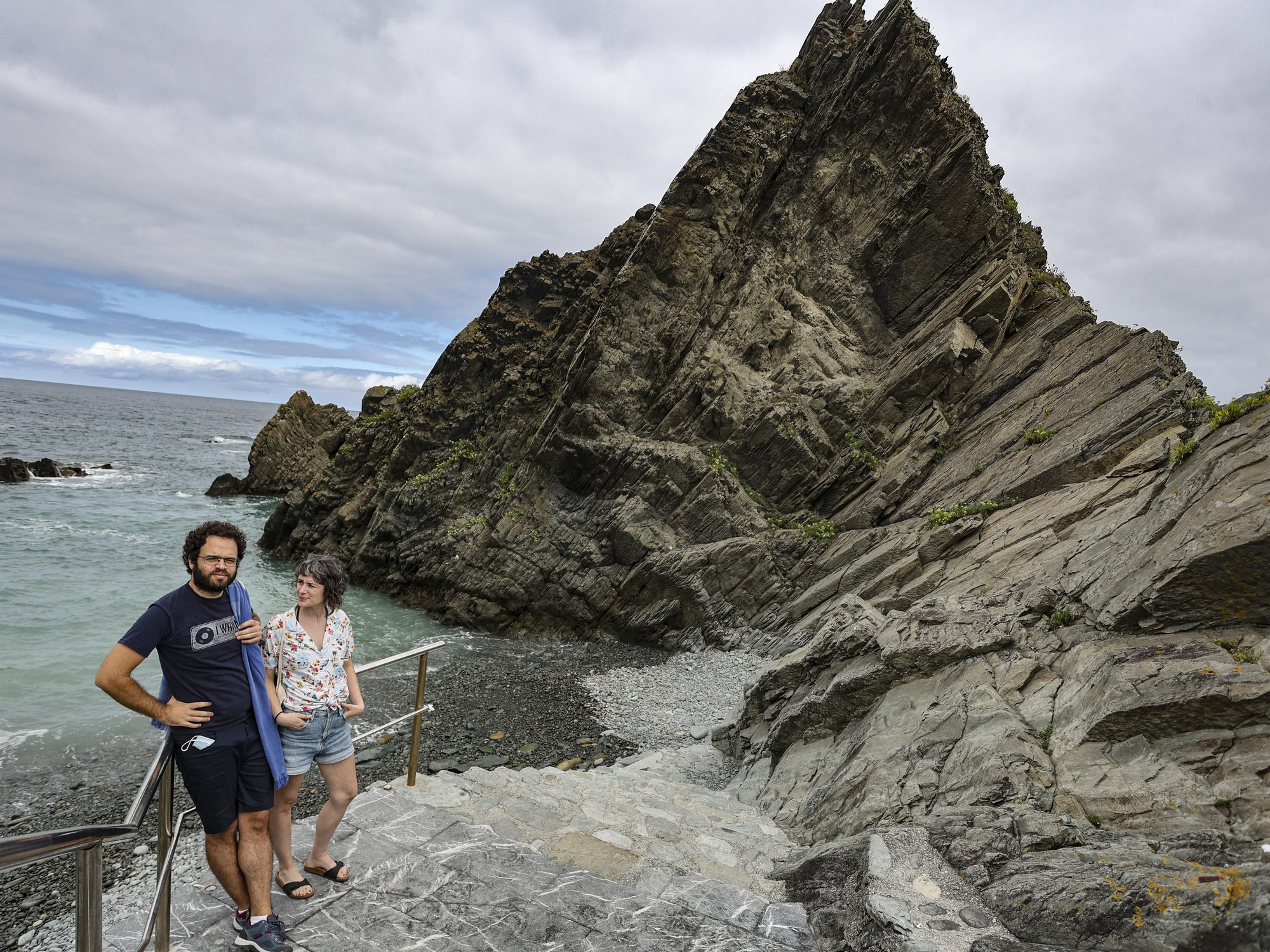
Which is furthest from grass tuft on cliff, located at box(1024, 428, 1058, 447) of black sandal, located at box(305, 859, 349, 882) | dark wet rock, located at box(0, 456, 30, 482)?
dark wet rock, located at box(0, 456, 30, 482)

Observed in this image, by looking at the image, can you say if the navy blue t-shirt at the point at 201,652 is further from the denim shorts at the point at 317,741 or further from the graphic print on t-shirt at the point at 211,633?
the denim shorts at the point at 317,741

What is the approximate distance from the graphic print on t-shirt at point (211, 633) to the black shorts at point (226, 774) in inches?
20.2

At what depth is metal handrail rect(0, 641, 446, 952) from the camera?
8.82 feet

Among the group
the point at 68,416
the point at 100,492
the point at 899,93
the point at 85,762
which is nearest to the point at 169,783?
the point at 85,762

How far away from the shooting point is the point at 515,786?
7.64m

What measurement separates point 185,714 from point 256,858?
1.06 metres

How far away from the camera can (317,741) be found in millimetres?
4781

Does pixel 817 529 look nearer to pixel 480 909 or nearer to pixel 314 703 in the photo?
pixel 480 909

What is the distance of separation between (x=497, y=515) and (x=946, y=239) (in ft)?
58.3

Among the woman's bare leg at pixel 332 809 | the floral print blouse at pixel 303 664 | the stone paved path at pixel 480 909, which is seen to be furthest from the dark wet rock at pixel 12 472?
the woman's bare leg at pixel 332 809

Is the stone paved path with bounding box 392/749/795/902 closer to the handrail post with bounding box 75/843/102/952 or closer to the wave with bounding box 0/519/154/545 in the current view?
the handrail post with bounding box 75/843/102/952

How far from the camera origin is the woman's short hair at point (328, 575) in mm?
4902

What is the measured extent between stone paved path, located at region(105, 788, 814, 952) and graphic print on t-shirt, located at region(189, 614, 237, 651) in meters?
1.74

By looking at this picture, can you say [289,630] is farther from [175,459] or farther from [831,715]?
[175,459]
